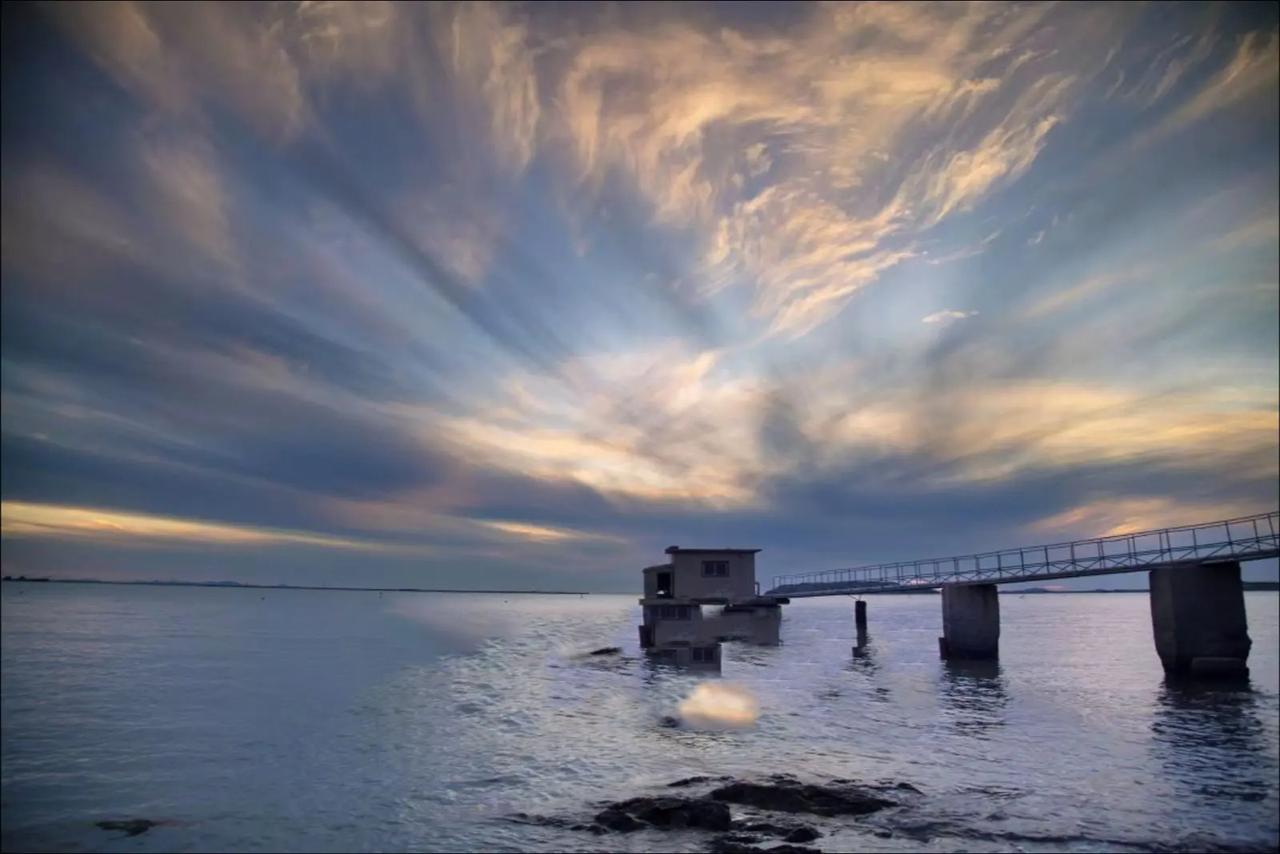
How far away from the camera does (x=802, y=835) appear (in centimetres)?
1652

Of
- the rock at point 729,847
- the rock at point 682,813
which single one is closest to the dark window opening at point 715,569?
the rock at point 682,813

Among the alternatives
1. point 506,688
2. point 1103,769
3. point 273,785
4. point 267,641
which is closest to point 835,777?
point 1103,769

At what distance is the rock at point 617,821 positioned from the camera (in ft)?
57.7

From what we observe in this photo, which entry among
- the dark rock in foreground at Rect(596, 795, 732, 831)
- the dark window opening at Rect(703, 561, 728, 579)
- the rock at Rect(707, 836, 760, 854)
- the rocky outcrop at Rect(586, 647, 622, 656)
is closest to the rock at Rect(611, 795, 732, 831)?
the dark rock in foreground at Rect(596, 795, 732, 831)

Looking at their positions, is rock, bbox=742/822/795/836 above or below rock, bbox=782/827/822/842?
below

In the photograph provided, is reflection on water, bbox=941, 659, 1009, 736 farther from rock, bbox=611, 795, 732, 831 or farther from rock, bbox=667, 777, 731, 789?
rock, bbox=611, 795, 732, 831

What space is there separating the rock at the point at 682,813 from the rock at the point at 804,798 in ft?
4.00

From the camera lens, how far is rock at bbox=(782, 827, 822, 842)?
16297mm

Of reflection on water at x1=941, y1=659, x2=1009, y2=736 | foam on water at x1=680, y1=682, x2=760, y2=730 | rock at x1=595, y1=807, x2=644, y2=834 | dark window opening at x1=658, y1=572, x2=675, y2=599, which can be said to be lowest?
foam on water at x1=680, y1=682, x2=760, y2=730

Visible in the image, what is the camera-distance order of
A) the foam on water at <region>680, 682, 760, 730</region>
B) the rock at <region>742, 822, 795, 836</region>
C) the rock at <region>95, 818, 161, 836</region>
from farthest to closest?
1. the foam on water at <region>680, 682, 760, 730</region>
2. the rock at <region>95, 818, 161, 836</region>
3. the rock at <region>742, 822, 795, 836</region>

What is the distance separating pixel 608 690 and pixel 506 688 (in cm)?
715

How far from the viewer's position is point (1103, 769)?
2375cm

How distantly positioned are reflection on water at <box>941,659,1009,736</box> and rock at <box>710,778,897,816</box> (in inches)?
529

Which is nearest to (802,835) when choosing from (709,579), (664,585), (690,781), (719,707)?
(690,781)
